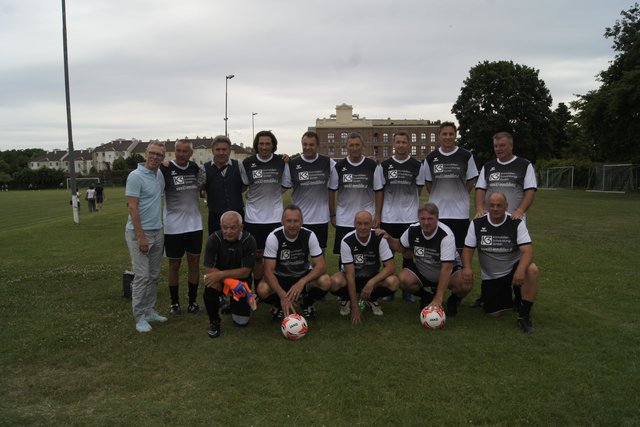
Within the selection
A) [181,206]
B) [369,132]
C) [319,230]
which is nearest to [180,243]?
[181,206]

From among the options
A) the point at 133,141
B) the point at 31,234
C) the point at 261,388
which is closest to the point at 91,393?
the point at 261,388

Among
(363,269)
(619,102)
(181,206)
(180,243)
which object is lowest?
(363,269)

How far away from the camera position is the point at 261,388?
3.80m

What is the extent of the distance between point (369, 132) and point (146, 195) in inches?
4162

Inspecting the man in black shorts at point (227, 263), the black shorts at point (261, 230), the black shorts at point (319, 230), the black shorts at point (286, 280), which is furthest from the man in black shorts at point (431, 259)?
the man in black shorts at point (227, 263)

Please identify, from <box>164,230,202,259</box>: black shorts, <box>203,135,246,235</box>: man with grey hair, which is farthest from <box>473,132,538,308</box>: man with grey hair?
<box>164,230,202,259</box>: black shorts

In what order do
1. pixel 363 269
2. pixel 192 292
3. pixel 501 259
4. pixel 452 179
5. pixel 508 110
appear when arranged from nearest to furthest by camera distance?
pixel 501 259 → pixel 363 269 → pixel 452 179 → pixel 192 292 → pixel 508 110

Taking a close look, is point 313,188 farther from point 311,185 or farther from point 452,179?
point 452,179

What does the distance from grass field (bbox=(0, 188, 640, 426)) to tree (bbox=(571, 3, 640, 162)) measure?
26.8 meters

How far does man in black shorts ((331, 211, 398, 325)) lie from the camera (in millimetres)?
5473

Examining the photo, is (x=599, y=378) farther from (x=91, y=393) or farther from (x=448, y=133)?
(x=91, y=393)

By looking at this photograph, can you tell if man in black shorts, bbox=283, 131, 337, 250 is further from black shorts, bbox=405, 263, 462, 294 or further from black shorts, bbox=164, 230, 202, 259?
black shorts, bbox=164, 230, 202, 259

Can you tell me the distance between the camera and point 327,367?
4.19 m

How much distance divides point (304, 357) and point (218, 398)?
40.5 inches
